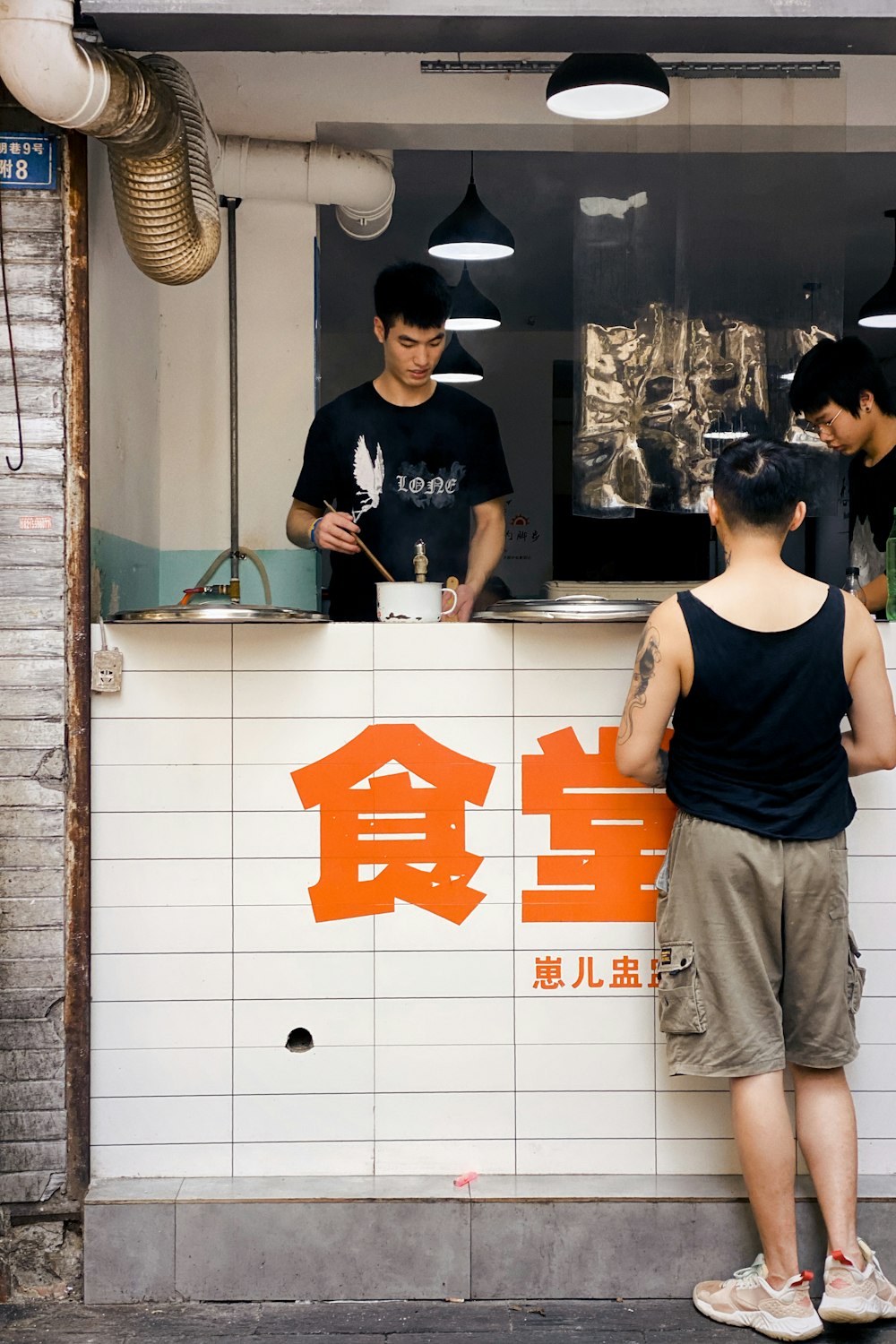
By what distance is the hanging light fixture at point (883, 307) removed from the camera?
5.79 m

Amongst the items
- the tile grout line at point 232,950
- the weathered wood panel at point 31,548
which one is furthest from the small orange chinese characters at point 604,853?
the weathered wood panel at point 31,548

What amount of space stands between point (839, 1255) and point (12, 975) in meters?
1.81

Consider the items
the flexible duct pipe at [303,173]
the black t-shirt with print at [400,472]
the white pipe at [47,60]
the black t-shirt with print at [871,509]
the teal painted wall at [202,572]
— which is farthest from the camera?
the flexible duct pipe at [303,173]

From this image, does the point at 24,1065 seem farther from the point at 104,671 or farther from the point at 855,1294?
the point at 855,1294

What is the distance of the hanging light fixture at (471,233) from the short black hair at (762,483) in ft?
8.57

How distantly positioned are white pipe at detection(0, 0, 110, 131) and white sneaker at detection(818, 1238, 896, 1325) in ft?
9.07

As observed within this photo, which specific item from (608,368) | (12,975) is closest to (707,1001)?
(12,975)

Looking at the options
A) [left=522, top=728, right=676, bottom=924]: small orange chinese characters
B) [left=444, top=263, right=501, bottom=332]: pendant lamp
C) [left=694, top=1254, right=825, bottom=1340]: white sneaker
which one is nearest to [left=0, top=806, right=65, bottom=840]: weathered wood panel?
[left=522, top=728, right=676, bottom=924]: small orange chinese characters

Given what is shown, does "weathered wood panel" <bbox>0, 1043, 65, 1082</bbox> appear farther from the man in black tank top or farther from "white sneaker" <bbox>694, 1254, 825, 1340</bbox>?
"white sneaker" <bbox>694, 1254, 825, 1340</bbox>

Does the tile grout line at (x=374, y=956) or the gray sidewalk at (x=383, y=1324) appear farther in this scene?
the tile grout line at (x=374, y=956)

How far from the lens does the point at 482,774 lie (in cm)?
283

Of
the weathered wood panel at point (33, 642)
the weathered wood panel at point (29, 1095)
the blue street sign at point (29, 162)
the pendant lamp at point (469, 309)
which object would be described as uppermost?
the pendant lamp at point (469, 309)

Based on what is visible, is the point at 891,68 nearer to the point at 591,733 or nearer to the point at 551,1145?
the point at 591,733

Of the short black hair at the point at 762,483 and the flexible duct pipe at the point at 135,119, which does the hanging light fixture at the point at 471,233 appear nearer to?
the flexible duct pipe at the point at 135,119
